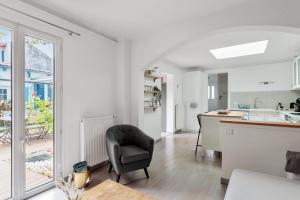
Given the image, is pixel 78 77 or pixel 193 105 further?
pixel 193 105

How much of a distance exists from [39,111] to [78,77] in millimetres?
798

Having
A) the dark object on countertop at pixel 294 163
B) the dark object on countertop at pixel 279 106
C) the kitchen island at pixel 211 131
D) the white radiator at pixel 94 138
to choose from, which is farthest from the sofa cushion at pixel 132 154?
the dark object on countertop at pixel 279 106

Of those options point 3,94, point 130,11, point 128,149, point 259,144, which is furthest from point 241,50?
point 3,94

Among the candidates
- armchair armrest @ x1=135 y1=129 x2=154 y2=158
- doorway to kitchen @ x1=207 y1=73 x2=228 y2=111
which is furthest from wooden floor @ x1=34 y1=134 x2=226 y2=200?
doorway to kitchen @ x1=207 y1=73 x2=228 y2=111

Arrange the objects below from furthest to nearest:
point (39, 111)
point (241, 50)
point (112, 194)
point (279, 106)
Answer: point (279, 106), point (241, 50), point (39, 111), point (112, 194)

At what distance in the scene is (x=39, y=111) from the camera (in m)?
2.41

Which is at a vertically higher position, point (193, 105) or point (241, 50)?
point (241, 50)

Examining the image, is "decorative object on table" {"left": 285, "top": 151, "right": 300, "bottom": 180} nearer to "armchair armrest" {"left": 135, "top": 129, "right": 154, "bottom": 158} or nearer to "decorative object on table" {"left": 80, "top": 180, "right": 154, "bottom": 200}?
"decorative object on table" {"left": 80, "top": 180, "right": 154, "bottom": 200}

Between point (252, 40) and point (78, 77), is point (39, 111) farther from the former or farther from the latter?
point (252, 40)

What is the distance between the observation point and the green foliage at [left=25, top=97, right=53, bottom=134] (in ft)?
7.54

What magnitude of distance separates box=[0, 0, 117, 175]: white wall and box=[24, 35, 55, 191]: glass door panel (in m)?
0.18

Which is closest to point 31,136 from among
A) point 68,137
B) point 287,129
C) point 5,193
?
point 68,137

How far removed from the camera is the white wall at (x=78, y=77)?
2.62 metres

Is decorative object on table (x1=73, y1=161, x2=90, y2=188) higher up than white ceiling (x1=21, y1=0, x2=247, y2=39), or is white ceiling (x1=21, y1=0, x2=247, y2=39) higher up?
white ceiling (x1=21, y1=0, x2=247, y2=39)
